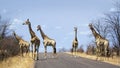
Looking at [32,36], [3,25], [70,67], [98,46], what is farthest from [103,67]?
[3,25]

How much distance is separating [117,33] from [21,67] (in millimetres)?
30294

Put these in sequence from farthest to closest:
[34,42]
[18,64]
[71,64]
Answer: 1. [34,42]
2. [18,64]
3. [71,64]

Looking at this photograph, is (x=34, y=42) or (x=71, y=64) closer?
(x=71, y=64)

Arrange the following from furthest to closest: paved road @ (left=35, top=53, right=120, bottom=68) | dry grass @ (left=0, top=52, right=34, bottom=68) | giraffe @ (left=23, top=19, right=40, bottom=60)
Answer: giraffe @ (left=23, top=19, right=40, bottom=60) < dry grass @ (left=0, top=52, right=34, bottom=68) < paved road @ (left=35, top=53, right=120, bottom=68)

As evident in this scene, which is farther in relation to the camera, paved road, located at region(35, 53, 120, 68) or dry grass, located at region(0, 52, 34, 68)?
dry grass, located at region(0, 52, 34, 68)

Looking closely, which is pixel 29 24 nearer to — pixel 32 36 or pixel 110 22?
pixel 32 36

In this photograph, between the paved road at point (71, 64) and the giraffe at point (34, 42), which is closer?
the paved road at point (71, 64)

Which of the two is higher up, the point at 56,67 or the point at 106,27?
the point at 106,27

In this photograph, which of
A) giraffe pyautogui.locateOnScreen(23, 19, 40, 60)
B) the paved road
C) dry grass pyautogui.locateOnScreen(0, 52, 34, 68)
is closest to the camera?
the paved road

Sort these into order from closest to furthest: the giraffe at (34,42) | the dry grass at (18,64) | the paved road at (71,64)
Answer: the paved road at (71,64) → the dry grass at (18,64) → the giraffe at (34,42)

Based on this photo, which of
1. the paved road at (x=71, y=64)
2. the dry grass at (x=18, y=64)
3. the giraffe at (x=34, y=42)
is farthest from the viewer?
the giraffe at (x=34, y=42)

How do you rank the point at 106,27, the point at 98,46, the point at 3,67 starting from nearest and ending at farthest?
the point at 3,67
the point at 98,46
the point at 106,27

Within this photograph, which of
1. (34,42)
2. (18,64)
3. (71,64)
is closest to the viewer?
(71,64)

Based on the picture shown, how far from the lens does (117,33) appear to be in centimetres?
5903
